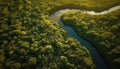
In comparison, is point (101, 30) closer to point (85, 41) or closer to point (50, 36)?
point (85, 41)

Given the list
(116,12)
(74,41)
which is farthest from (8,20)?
(116,12)

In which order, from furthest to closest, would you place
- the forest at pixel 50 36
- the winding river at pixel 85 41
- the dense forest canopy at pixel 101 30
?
the dense forest canopy at pixel 101 30 < the winding river at pixel 85 41 < the forest at pixel 50 36

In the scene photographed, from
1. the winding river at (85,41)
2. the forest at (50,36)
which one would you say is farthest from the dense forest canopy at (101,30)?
the winding river at (85,41)

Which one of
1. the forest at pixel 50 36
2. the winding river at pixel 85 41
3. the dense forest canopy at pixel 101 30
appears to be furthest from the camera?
the dense forest canopy at pixel 101 30

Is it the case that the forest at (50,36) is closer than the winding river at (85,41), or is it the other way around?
the forest at (50,36)

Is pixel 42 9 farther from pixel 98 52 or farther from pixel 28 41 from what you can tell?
pixel 98 52

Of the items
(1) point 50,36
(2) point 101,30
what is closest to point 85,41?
(2) point 101,30

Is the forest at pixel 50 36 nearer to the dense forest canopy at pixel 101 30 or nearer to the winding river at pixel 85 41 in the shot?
the dense forest canopy at pixel 101 30

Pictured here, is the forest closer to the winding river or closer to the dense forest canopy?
the dense forest canopy

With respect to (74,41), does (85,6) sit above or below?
above
